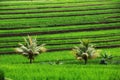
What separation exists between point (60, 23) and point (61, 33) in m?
3.40

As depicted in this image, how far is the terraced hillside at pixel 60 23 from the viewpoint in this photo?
39094 mm

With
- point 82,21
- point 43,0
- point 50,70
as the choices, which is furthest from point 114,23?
point 50,70

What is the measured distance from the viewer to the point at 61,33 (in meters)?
42.8

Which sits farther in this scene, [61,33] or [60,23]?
[60,23]

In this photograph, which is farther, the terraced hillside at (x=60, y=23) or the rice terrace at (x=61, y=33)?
the terraced hillside at (x=60, y=23)

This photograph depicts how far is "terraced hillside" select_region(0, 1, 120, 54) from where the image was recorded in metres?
39.1

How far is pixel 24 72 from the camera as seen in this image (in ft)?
51.9

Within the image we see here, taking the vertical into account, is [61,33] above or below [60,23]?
below

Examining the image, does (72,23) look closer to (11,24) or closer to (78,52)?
(11,24)

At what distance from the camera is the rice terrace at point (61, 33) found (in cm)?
2769

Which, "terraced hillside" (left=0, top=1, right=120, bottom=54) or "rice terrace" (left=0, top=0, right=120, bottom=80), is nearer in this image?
"rice terrace" (left=0, top=0, right=120, bottom=80)

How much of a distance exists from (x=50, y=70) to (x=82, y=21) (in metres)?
31.2

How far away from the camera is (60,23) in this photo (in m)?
45.9

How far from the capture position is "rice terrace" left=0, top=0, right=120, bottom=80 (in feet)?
90.8
